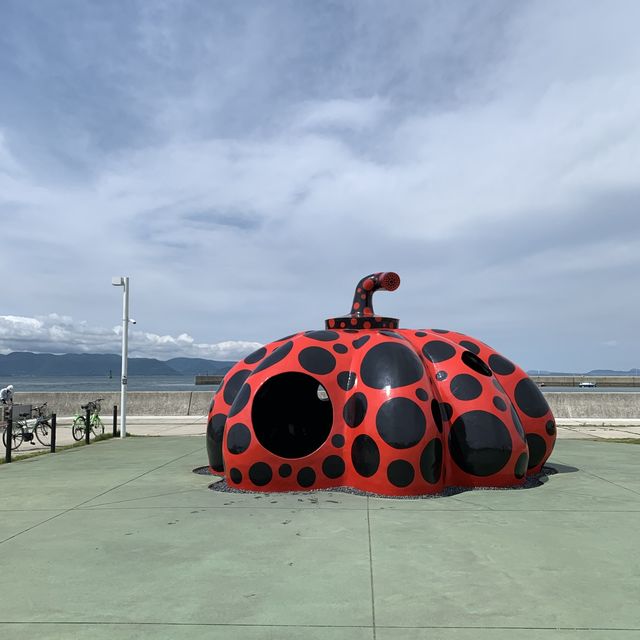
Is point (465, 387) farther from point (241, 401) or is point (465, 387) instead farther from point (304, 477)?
point (241, 401)

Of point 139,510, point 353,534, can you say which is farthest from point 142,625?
point 139,510

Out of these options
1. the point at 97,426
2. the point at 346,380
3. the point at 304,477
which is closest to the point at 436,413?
the point at 346,380

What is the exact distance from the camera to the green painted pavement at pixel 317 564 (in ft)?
13.6

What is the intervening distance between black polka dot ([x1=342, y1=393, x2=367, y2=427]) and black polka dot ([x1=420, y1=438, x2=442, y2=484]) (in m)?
1.07

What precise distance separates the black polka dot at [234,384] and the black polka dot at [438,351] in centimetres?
321

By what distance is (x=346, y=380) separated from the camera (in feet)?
30.5

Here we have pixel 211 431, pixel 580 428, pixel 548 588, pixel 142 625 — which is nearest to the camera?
pixel 142 625

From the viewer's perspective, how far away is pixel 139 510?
25.3 feet

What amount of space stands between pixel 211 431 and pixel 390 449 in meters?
3.43

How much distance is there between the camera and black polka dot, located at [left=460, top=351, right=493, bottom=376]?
9.65 m

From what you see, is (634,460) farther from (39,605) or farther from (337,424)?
(39,605)

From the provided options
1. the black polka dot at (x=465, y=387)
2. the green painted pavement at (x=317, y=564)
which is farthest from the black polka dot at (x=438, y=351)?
the green painted pavement at (x=317, y=564)

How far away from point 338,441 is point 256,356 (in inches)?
106

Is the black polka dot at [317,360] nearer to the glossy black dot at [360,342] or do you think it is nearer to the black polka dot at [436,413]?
the glossy black dot at [360,342]
